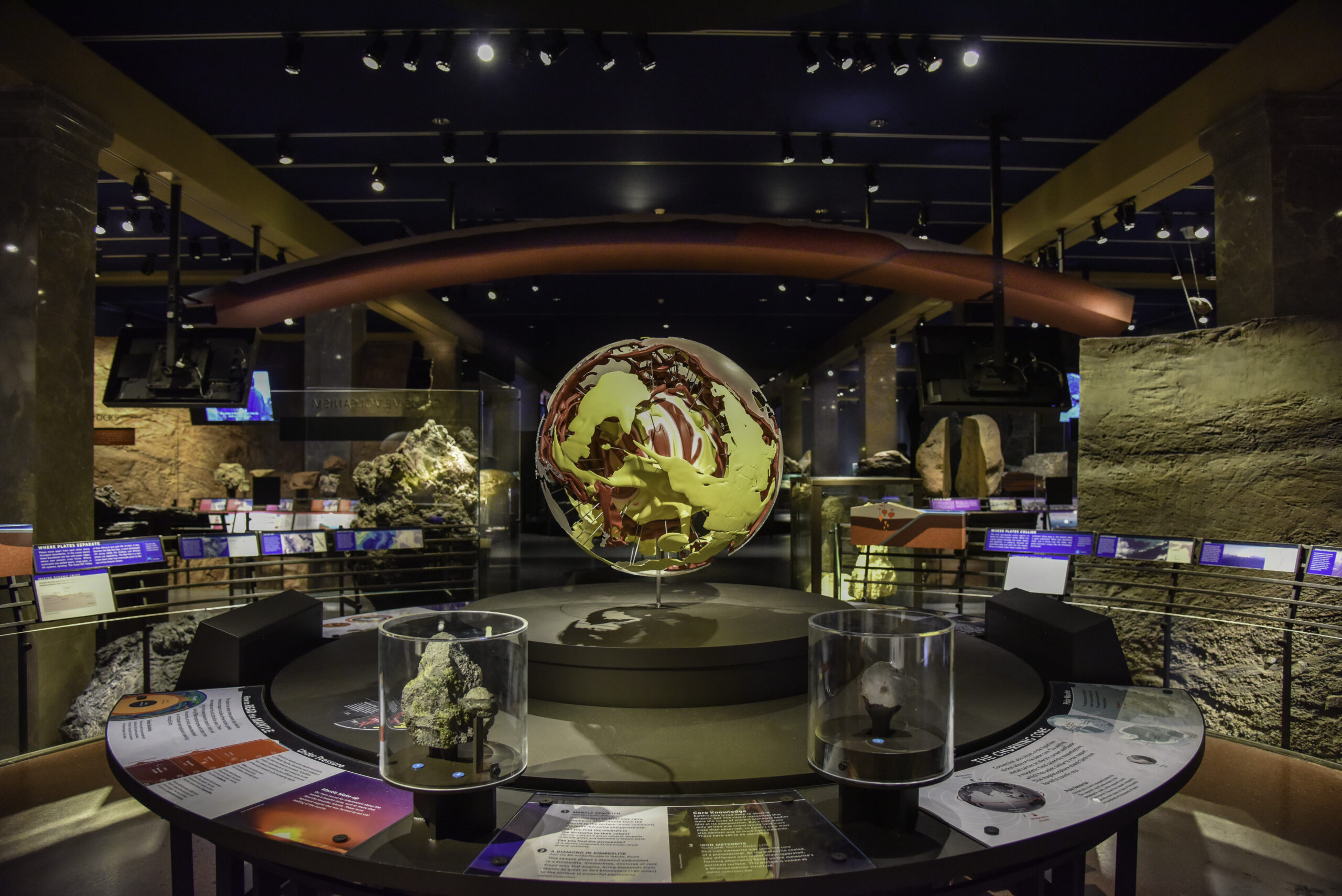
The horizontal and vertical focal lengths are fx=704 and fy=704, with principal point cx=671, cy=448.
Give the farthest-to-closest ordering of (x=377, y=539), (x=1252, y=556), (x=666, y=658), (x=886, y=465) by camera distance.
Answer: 1. (x=886, y=465)
2. (x=377, y=539)
3. (x=1252, y=556)
4. (x=666, y=658)

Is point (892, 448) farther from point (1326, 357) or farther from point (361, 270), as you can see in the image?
point (361, 270)

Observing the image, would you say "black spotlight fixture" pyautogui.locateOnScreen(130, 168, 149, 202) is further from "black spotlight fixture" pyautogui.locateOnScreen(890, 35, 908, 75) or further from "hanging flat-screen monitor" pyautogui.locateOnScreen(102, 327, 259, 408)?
"black spotlight fixture" pyautogui.locateOnScreen(890, 35, 908, 75)

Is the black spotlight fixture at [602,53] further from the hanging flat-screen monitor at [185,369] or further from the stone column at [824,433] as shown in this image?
the stone column at [824,433]

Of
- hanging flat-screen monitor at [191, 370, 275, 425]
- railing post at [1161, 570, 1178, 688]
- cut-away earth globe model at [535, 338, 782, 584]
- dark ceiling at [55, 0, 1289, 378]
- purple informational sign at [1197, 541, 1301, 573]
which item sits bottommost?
railing post at [1161, 570, 1178, 688]

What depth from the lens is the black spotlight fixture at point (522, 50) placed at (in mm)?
4121

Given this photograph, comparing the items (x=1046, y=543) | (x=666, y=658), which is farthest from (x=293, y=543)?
(x=1046, y=543)

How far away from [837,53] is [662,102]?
1378mm

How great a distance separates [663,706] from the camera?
86.1 inches

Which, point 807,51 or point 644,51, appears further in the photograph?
point 807,51

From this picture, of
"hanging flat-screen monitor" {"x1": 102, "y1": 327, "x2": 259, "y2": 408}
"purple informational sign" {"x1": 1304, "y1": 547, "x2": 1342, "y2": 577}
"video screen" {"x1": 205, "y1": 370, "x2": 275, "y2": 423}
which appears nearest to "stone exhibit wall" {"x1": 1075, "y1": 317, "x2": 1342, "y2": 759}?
"purple informational sign" {"x1": 1304, "y1": 547, "x2": 1342, "y2": 577}

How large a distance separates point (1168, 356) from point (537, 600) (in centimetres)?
Result: 411

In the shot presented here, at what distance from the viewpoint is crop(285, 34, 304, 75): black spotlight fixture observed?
4277mm

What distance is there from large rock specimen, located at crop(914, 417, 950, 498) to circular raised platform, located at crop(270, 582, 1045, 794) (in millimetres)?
8767

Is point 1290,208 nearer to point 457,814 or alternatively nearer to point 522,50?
point 522,50
